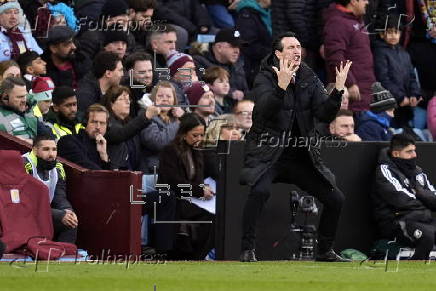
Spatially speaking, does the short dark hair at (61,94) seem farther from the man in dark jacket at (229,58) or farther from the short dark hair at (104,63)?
the man in dark jacket at (229,58)

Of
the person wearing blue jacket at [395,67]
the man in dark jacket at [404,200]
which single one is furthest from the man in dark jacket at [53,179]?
the person wearing blue jacket at [395,67]

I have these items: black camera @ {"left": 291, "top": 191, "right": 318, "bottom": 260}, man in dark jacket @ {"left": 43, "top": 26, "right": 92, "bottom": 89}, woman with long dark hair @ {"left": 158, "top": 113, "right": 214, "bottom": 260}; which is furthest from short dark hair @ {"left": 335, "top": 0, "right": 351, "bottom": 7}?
black camera @ {"left": 291, "top": 191, "right": 318, "bottom": 260}

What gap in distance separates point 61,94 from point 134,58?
1667 mm

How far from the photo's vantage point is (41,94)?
15906 mm

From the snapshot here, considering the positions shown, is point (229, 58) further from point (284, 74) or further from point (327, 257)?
point (284, 74)

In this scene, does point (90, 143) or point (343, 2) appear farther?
point (343, 2)

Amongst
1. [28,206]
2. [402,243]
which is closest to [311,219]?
[402,243]

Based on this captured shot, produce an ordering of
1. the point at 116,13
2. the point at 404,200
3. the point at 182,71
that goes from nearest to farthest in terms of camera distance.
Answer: the point at 404,200
the point at 182,71
the point at 116,13

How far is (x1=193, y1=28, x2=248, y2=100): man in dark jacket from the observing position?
1827 centimetres

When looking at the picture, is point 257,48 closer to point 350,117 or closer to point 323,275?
point 350,117

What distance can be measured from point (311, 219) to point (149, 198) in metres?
1.91

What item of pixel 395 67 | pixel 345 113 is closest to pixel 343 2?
pixel 395 67

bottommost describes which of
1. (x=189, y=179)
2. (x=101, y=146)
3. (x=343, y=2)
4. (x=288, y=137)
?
(x=189, y=179)

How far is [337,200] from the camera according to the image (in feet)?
44.6
